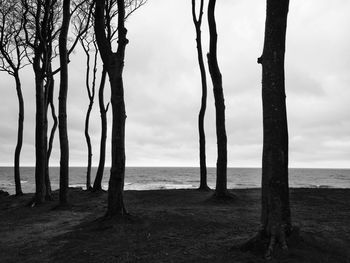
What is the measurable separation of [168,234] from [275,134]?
12.3 ft

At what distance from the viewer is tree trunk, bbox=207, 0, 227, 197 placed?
16469 mm

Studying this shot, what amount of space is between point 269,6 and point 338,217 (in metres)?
7.15

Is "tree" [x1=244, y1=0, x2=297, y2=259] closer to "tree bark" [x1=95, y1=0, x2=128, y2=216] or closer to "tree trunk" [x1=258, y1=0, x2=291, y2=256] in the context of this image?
"tree trunk" [x1=258, y1=0, x2=291, y2=256]

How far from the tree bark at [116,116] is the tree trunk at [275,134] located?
4.91m

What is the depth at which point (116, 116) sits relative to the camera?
37.2 ft

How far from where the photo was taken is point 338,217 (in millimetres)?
11773

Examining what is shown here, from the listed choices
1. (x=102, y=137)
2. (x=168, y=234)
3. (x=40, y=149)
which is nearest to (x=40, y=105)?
(x=40, y=149)

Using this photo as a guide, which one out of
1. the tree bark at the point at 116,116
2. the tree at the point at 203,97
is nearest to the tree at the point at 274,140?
the tree bark at the point at 116,116

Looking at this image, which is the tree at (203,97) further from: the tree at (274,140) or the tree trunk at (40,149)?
the tree at (274,140)

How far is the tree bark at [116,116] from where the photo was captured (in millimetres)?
11094

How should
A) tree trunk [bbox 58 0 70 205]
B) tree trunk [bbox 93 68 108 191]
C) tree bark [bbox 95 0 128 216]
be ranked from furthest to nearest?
tree trunk [bbox 93 68 108 191] < tree trunk [bbox 58 0 70 205] < tree bark [bbox 95 0 128 216]

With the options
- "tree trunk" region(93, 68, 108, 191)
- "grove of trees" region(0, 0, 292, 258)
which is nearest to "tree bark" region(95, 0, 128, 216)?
"grove of trees" region(0, 0, 292, 258)

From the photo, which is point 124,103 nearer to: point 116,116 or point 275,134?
point 116,116

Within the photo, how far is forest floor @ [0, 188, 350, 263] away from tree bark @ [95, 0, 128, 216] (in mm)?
686
